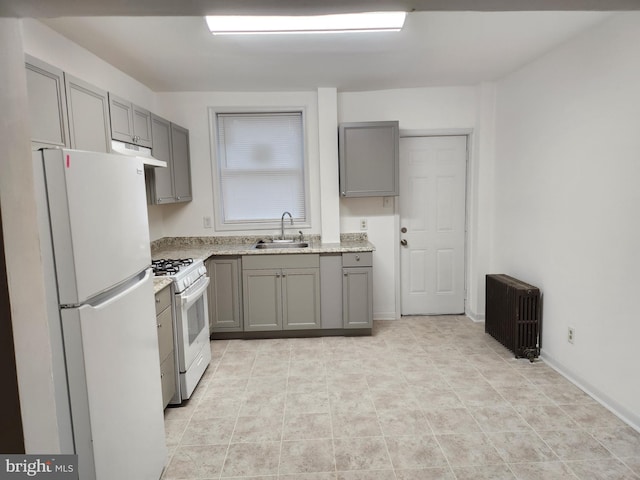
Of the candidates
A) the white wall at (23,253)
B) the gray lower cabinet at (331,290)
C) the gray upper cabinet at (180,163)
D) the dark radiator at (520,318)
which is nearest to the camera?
the white wall at (23,253)

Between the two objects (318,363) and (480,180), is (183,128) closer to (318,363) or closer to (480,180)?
(318,363)

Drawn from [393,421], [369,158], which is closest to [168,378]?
[393,421]

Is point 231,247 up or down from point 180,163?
down

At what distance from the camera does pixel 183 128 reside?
386cm

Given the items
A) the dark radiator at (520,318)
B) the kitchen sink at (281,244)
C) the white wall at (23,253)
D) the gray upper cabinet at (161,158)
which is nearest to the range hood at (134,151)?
the gray upper cabinet at (161,158)

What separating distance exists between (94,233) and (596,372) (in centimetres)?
306

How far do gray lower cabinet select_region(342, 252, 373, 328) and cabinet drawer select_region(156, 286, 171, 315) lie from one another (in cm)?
172

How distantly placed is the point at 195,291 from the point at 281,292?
1.08 meters

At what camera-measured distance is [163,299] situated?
2.43 metres

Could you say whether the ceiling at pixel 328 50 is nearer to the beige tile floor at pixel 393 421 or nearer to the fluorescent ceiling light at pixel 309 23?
the fluorescent ceiling light at pixel 309 23

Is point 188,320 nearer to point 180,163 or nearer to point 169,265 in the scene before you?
point 169,265

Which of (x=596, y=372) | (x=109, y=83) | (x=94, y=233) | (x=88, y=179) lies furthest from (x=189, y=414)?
(x=596, y=372)

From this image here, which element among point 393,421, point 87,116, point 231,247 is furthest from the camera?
point 231,247

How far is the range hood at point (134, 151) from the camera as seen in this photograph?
2525 mm
